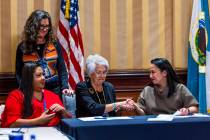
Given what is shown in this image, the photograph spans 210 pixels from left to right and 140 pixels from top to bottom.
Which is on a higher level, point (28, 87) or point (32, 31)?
point (32, 31)

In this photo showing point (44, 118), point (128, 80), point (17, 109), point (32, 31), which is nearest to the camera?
point (44, 118)

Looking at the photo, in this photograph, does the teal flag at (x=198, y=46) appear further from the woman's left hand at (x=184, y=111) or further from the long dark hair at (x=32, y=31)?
the long dark hair at (x=32, y=31)

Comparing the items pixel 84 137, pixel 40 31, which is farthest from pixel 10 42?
pixel 84 137

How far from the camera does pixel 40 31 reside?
4953 millimetres

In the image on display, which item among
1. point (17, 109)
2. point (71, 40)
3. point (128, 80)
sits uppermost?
point (71, 40)

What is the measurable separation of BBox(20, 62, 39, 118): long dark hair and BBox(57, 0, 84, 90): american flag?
1.00 metres

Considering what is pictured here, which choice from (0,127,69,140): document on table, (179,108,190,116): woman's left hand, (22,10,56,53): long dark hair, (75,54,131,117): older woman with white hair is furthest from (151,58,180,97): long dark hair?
(0,127,69,140): document on table

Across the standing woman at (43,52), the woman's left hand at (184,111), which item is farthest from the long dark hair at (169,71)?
the standing woman at (43,52)

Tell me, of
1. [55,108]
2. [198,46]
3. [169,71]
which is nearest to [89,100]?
[55,108]

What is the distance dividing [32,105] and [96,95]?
0.76 m

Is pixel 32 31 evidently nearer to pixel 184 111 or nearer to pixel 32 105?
pixel 32 105

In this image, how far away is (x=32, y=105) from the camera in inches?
167

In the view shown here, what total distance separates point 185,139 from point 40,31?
2.05m

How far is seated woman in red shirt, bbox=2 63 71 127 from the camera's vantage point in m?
4.13
